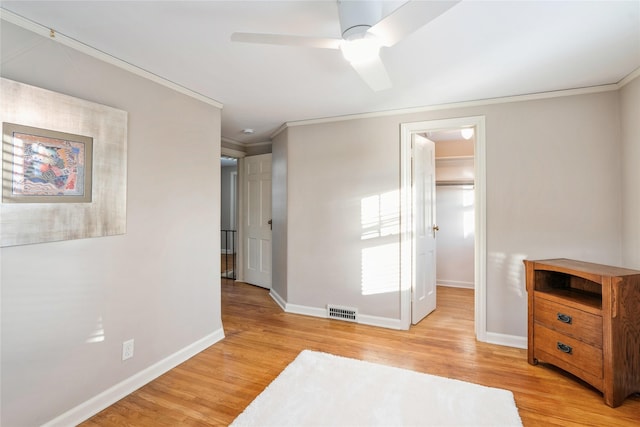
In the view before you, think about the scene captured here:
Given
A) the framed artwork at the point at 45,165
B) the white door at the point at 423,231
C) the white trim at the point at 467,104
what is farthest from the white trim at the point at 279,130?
the framed artwork at the point at 45,165

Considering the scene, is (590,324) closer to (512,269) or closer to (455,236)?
(512,269)

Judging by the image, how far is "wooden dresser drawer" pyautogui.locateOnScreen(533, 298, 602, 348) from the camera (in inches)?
83.2

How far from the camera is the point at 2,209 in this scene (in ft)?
5.04

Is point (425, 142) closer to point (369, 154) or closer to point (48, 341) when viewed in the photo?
point (369, 154)

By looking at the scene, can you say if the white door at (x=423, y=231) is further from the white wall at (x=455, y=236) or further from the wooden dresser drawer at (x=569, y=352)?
the white wall at (x=455, y=236)

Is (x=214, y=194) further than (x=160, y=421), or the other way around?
(x=214, y=194)

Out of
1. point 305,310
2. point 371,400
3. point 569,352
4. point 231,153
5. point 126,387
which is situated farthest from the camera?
point 231,153

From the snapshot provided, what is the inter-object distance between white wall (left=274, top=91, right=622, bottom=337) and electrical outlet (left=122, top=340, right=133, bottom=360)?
6.18 ft

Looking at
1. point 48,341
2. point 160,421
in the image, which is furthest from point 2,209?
point 160,421

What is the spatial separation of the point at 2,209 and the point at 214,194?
158cm

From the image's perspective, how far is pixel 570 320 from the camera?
2.28 metres

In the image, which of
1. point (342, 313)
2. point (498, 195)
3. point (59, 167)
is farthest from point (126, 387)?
point (498, 195)

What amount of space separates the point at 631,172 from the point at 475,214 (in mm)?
1169

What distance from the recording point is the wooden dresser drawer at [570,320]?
6.93ft
